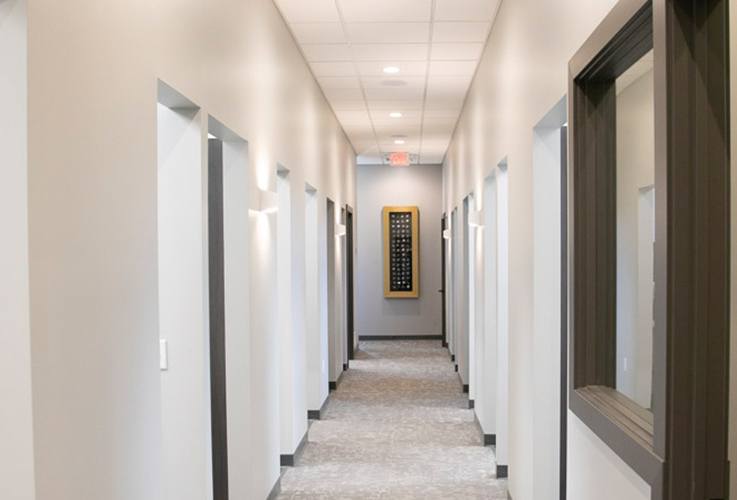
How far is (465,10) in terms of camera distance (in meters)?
4.01

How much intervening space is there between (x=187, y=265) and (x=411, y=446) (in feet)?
9.74

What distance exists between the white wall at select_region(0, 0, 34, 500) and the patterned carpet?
2809mm

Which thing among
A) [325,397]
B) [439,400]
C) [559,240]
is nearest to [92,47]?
[559,240]

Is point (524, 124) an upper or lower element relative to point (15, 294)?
upper

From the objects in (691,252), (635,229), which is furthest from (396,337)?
(691,252)

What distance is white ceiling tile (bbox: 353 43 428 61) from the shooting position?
474 centimetres

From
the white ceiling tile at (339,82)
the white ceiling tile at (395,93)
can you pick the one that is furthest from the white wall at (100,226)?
the white ceiling tile at (395,93)

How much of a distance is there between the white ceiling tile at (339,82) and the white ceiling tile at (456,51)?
83 centimetres

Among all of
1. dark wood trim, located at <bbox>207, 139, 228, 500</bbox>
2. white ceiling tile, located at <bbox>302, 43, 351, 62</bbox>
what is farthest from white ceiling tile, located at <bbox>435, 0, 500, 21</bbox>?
dark wood trim, located at <bbox>207, 139, 228, 500</bbox>

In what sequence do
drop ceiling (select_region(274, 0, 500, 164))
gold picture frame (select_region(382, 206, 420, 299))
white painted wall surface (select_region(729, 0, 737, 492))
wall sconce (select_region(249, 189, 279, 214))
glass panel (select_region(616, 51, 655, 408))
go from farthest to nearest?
1. gold picture frame (select_region(382, 206, 420, 299))
2. drop ceiling (select_region(274, 0, 500, 164))
3. wall sconce (select_region(249, 189, 279, 214))
4. glass panel (select_region(616, 51, 655, 408))
5. white painted wall surface (select_region(729, 0, 737, 492))

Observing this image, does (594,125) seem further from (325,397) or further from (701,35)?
(325,397)

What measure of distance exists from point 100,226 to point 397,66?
3830 millimetres

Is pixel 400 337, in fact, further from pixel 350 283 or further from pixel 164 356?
pixel 164 356

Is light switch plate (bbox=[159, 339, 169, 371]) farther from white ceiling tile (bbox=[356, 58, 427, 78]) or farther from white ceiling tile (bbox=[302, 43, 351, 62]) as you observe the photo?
white ceiling tile (bbox=[356, 58, 427, 78])
